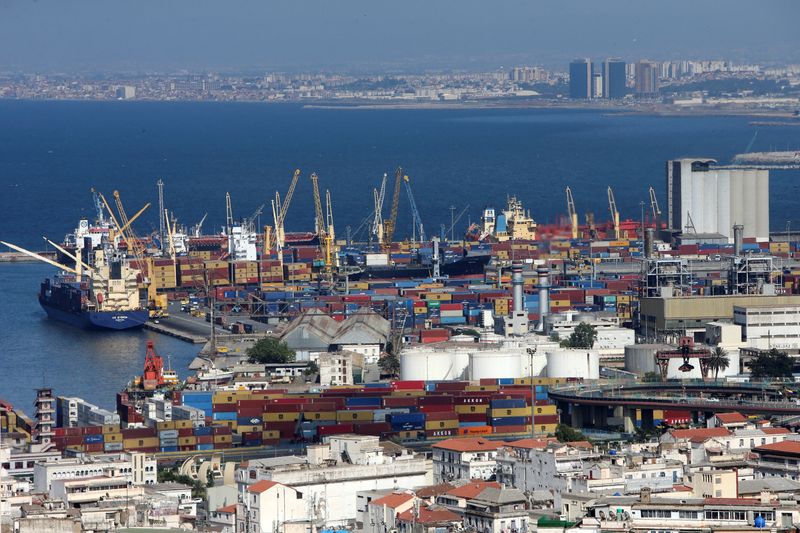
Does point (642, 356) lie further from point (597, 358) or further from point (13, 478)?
point (13, 478)

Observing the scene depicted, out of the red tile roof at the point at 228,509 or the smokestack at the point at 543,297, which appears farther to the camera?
the smokestack at the point at 543,297

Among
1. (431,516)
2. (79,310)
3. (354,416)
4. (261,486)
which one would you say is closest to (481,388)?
(354,416)

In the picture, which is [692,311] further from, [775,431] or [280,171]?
[280,171]

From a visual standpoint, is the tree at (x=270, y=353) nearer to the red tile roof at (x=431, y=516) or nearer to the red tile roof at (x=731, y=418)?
the red tile roof at (x=731, y=418)

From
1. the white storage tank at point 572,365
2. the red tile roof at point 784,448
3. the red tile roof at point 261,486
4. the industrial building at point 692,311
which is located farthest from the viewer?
the industrial building at point 692,311

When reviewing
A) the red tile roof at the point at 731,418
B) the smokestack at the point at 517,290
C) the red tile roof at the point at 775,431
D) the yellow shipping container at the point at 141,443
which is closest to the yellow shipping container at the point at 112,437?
the yellow shipping container at the point at 141,443
